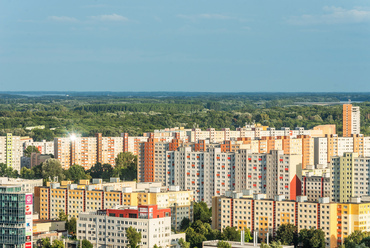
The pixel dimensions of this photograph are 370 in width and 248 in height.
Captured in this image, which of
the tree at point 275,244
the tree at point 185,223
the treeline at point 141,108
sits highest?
the treeline at point 141,108

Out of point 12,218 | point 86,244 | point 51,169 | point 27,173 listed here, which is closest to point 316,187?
point 86,244

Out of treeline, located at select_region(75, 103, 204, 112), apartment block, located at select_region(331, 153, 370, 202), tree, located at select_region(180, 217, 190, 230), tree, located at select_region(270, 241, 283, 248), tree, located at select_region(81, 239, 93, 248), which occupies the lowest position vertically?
tree, located at select_region(180, 217, 190, 230)

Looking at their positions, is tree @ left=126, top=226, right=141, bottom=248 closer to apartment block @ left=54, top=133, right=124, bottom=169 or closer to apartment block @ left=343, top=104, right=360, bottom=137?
apartment block @ left=54, top=133, right=124, bottom=169

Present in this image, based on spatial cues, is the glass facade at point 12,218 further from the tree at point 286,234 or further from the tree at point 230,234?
the tree at point 286,234

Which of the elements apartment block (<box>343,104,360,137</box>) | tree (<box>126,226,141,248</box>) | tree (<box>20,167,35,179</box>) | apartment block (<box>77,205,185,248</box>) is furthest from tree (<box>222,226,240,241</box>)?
apartment block (<box>343,104,360,137</box>)

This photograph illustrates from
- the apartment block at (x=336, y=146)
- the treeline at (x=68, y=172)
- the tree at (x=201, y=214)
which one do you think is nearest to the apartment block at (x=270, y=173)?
the tree at (x=201, y=214)
